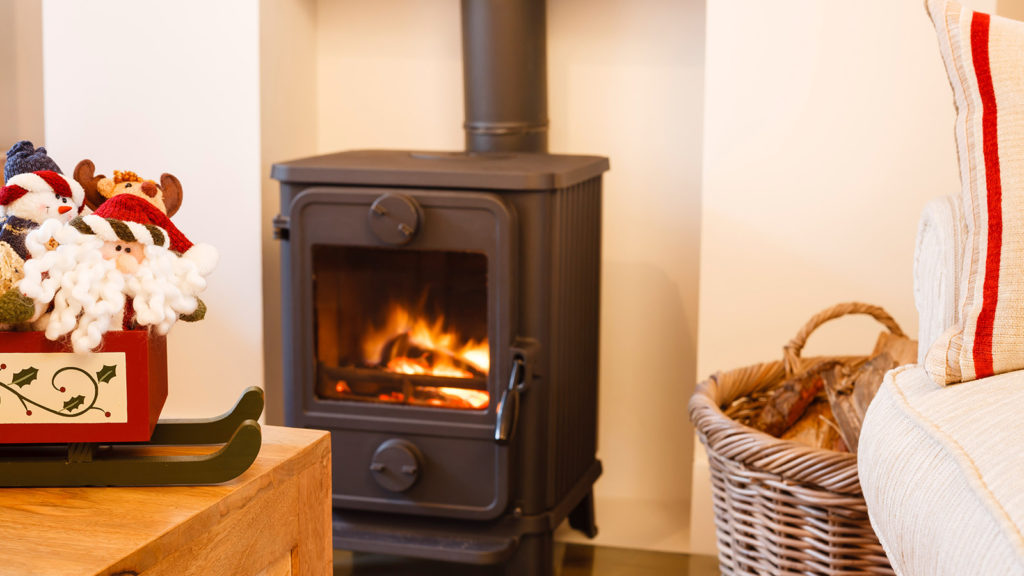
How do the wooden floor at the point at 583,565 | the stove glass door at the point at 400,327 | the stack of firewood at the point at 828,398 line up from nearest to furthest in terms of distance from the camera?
the stack of firewood at the point at 828,398 → the stove glass door at the point at 400,327 → the wooden floor at the point at 583,565

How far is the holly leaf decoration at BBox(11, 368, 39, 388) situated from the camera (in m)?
0.85

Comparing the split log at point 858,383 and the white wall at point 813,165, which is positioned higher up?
the white wall at point 813,165

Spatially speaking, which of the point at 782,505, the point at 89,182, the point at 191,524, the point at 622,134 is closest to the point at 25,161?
the point at 89,182

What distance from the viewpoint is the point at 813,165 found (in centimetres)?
190

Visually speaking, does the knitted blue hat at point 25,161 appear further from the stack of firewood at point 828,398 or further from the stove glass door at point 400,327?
the stack of firewood at point 828,398

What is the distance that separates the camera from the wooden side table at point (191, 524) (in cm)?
74

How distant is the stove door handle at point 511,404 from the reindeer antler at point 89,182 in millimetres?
816

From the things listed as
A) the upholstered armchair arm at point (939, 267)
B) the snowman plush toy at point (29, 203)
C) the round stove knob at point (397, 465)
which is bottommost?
the round stove knob at point (397, 465)

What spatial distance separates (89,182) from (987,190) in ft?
2.88

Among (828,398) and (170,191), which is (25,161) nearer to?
(170,191)

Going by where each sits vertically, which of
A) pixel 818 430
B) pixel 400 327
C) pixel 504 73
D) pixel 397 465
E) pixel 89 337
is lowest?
pixel 397 465

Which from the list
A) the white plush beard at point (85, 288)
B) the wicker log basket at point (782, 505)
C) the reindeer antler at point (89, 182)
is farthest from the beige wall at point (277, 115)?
the white plush beard at point (85, 288)

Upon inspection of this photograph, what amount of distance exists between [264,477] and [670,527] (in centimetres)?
139

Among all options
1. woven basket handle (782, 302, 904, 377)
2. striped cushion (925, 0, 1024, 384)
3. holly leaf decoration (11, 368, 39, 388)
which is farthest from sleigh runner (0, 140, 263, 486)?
woven basket handle (782, 302, 904, 377)
